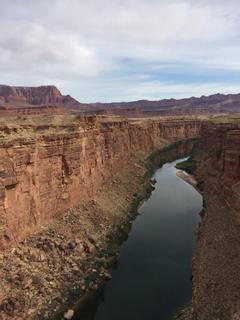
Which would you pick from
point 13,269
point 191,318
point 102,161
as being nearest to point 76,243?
point 13,269

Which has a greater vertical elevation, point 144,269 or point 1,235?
point 1,235

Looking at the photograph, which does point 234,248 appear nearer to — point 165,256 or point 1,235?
point 165,256

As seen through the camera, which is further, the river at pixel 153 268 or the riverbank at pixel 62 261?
the river at pixel 153 268

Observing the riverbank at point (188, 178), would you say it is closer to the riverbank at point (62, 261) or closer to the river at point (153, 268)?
the river at point (153, 268)

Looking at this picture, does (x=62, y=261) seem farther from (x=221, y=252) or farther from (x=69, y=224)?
(x=221, y=252)

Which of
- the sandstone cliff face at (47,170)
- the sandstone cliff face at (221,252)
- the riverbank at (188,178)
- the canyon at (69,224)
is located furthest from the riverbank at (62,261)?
the riverbank at (188,178)

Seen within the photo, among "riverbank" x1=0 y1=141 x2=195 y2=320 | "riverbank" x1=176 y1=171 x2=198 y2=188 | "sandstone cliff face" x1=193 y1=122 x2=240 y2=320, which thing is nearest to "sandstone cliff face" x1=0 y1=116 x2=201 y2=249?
"riverbank" x1=0 y1=141 x2=195 y2=320
